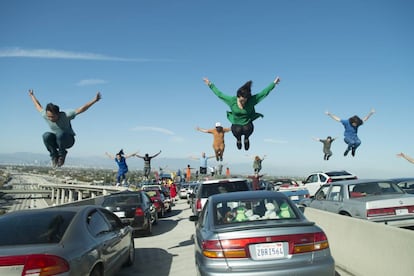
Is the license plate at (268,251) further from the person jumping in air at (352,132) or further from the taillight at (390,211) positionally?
the person jumping in air at (352,132)

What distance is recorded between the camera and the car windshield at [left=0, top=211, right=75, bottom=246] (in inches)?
186

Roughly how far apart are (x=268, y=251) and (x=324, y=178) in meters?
16.5

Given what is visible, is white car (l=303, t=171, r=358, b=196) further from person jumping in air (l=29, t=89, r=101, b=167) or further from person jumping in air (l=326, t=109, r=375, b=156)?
person jumping in air (l=29, t=89, r=101, b=167)

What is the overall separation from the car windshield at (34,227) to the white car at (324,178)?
16401 mm

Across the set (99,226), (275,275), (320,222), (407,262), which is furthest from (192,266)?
(407,262)

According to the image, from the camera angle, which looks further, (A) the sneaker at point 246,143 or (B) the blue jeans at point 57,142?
(A) the sneaker at point 246,143

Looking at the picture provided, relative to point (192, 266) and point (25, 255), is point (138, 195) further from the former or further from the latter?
point (25, 255)

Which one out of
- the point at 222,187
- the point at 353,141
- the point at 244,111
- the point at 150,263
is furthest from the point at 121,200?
the point at 353,141

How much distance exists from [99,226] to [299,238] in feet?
10.7

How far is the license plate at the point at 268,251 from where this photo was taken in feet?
14.9

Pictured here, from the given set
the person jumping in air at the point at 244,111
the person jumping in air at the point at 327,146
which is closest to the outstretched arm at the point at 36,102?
the person jumping in air at the point at 244,111

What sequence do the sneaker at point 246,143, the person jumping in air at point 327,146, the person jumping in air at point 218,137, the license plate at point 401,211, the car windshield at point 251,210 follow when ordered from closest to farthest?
the car windshield at point 251,210, the license plate at point 401,211, the sneaker at point 246,143, the person jumping in air at point 218,137, the person jumping in air at point 327,146

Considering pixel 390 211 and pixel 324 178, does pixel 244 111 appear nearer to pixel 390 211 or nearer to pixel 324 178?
pixel 390 211

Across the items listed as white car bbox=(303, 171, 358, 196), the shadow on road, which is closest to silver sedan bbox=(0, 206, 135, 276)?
the shadow on road
